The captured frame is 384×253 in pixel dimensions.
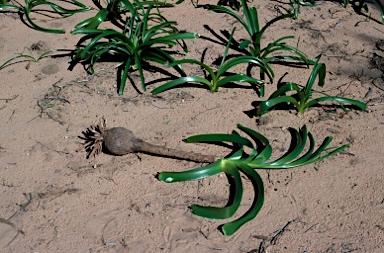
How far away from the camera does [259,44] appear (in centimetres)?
407

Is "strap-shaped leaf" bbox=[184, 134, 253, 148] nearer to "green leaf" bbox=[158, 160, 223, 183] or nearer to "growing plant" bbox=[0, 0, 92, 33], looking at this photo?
"green leaf" bbox=[158, 160, 223, 183]

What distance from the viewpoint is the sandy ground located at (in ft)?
9.74

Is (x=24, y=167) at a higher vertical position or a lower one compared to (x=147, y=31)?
lower

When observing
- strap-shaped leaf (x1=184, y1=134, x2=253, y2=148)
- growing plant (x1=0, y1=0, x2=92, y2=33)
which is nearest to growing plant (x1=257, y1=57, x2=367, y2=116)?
strap-shaped leaf (x1=184, y1=134, x2=253, y2=148)

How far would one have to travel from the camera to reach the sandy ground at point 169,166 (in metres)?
2.97

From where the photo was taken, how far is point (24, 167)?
3379 mm

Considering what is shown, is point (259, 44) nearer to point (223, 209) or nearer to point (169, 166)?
point (169, 166)

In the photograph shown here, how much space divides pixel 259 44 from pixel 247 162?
1162 millimetres

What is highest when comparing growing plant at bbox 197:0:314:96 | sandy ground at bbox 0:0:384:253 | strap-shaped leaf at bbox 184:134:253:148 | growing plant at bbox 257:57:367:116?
growing plant at bbox 197:0:314:96

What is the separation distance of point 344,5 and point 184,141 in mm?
2150

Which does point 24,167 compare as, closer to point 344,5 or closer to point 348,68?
point 348,68

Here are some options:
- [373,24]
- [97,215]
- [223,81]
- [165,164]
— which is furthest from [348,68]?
[97,215]

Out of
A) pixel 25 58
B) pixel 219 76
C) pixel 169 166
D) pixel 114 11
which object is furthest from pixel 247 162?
pixel 25 58

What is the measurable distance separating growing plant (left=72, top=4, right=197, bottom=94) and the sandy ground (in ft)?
0.40
